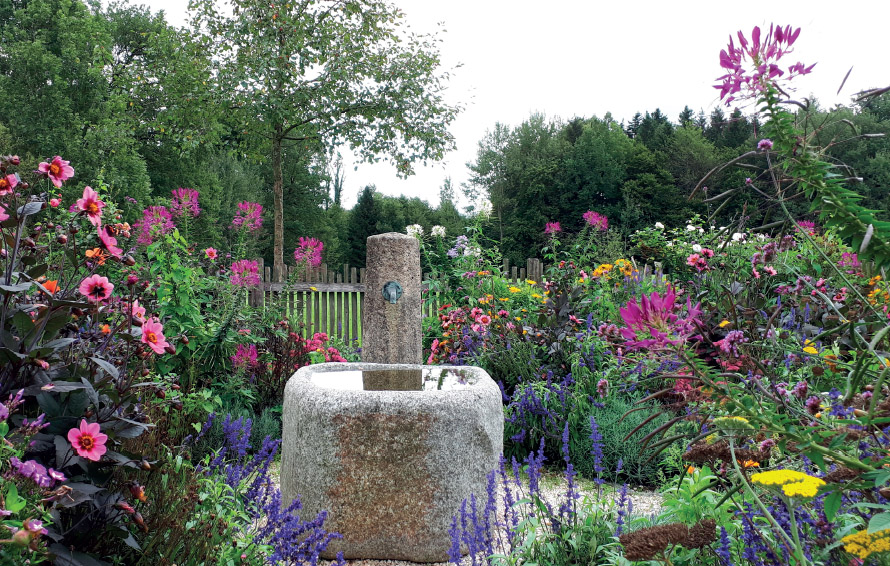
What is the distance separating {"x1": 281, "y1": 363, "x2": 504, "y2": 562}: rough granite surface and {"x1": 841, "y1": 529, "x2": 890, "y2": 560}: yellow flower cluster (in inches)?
80.5

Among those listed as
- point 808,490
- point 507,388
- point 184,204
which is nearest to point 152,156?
point 184,204

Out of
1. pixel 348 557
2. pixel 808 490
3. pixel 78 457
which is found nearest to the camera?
pixel 808 490

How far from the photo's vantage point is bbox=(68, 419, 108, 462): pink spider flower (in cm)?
152

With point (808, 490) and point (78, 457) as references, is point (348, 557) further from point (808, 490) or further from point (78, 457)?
point (808, 490)

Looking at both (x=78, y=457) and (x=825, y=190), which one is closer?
(x=825, y=190)

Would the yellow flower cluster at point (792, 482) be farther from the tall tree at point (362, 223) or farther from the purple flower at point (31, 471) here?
the tall tree at point (362, 223)

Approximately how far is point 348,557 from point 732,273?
3.75m

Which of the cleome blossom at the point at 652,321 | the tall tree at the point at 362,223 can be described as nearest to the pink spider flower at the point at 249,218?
the cleome blossom at the point at 652,321

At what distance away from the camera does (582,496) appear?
382 centimetres

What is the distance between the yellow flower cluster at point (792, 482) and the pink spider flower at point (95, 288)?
1.69m

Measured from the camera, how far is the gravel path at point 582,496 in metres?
3.02

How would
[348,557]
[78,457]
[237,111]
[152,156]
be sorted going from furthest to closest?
[152,156] → [237,111] → [348,557] → [78,457]

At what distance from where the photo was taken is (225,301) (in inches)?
206

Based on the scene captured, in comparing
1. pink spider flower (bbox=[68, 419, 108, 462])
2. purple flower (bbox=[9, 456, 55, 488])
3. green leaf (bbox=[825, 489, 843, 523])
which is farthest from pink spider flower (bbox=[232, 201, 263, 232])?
green leaf (bbox=[825, 489, 843, 523])
